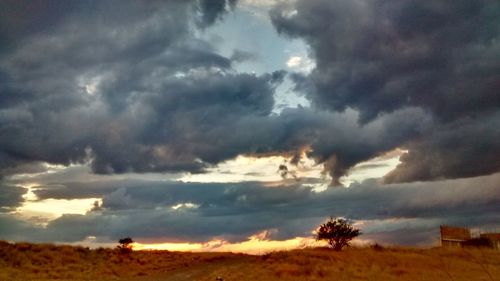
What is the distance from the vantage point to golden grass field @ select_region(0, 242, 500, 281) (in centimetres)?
3098

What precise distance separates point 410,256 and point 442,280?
390 inches

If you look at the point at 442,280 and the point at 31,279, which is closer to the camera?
the point at 442,280

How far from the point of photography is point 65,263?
41.8 meters

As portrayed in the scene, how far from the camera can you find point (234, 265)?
37.2 metres

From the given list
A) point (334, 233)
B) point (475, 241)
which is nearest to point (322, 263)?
point (334, 233)

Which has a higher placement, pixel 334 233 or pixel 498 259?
pixel 334 233

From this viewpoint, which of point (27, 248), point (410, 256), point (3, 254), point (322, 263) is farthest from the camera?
point (27, 248)

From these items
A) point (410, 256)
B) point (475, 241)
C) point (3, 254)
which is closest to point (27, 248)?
point (3, 254)

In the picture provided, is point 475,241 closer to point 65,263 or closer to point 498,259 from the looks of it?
point 498,259

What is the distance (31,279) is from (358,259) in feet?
82.1

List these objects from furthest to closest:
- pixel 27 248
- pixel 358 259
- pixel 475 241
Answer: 1. pixel 475 241
2. pixel 27 248
3. pixel 358 259

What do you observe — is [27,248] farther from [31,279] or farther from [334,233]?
[334,233]

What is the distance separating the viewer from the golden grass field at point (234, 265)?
102 feet

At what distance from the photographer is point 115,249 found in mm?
48562
